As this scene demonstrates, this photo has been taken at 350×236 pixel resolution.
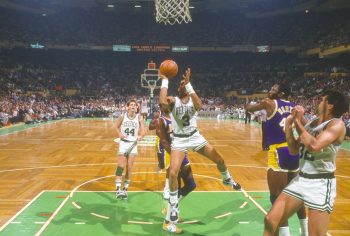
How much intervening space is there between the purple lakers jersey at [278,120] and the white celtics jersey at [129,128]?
10.4 ft

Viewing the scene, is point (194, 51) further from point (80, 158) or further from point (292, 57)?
point (80, 158)

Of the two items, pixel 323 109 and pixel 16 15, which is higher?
pixel 16 15

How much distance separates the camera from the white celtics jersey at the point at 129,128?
7.15m

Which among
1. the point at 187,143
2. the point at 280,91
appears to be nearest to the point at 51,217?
the point at 187,143

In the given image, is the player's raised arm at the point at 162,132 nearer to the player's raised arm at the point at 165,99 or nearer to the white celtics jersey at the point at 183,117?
the white celtics jersey at the point at 183,117

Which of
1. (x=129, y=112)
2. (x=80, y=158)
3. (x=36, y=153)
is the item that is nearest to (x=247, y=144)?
(x=80, y=158)

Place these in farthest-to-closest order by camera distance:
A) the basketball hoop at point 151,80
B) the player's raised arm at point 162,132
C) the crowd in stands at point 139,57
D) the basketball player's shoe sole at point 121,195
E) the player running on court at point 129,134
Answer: the crowd in stands at point 139,57
the basketball hoop at point 151,80
the player running on court at point 129,134
the basketball player's shoe sole at point 121,195
the player's raised arm at point 162,132

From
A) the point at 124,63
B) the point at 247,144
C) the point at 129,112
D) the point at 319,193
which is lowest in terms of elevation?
the point at 247,144

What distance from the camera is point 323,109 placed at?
3.47m

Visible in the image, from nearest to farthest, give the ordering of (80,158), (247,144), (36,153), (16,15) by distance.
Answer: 1. (80,158)
2. (36,153)
3. (247,144)
4. (16,15)

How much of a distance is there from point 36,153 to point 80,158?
1831 mm

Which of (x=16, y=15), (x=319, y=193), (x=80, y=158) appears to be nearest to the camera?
(x=319, y=193)

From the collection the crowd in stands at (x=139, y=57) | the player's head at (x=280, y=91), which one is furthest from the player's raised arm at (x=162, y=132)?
the crowd in stands at (x=139, y=57)

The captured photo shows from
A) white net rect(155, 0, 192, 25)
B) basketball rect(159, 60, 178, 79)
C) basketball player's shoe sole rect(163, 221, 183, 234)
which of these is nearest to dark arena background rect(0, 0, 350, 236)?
basketball player's shoe sole rect(163, 221, 183, 234)
